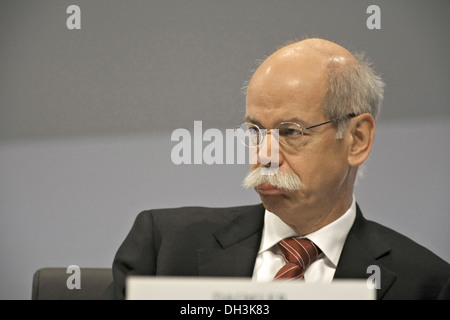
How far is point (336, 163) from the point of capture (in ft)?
5.85

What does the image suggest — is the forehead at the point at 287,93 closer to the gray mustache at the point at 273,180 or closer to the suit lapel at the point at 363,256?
the gray mustache at the point at 273,180

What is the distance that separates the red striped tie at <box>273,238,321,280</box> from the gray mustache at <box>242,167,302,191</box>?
0.18 metres

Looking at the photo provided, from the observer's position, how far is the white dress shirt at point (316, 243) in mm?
1739

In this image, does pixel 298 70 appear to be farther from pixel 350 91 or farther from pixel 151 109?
pixel 151 109

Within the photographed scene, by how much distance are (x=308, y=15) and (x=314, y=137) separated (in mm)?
542

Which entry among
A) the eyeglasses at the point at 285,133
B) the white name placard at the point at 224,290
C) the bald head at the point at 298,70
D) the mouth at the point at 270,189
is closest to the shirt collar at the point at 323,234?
the mouth at the point at 270,189

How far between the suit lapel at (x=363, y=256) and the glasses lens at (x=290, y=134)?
36 cm

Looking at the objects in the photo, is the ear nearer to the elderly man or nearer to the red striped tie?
the elderly man

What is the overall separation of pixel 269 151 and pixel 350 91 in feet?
1.07

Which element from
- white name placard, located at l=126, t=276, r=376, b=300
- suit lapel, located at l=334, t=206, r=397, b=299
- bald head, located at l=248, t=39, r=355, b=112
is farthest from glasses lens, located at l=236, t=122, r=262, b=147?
white name placard, located at l=126, t=276, r=376, b=300

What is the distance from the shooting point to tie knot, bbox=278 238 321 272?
68.1 inches
